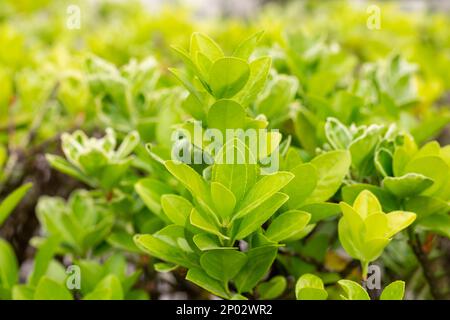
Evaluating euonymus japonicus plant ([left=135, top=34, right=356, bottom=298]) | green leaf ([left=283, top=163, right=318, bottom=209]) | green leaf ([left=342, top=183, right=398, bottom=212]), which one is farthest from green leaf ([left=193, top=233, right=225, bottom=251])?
green leaf ([left=342, top=183, right=398, bottom=212])

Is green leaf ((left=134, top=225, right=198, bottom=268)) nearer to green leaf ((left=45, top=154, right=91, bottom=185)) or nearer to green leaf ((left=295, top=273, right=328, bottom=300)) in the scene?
green leaf ((left=295, top=273, right=328, bottom=300))

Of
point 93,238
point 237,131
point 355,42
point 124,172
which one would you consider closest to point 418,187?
point 237,131

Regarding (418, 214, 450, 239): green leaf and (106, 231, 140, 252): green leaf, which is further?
(106, 231, 140, 252): green leaf

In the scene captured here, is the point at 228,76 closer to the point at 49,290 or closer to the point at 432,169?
the point at 432,169

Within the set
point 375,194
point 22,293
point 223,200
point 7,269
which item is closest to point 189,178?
point 223,200

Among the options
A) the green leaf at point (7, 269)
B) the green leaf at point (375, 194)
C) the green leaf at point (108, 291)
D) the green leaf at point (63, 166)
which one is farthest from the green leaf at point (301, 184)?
the green leaf at point (7, 269)

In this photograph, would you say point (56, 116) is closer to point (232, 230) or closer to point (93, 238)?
point (93, 238)
